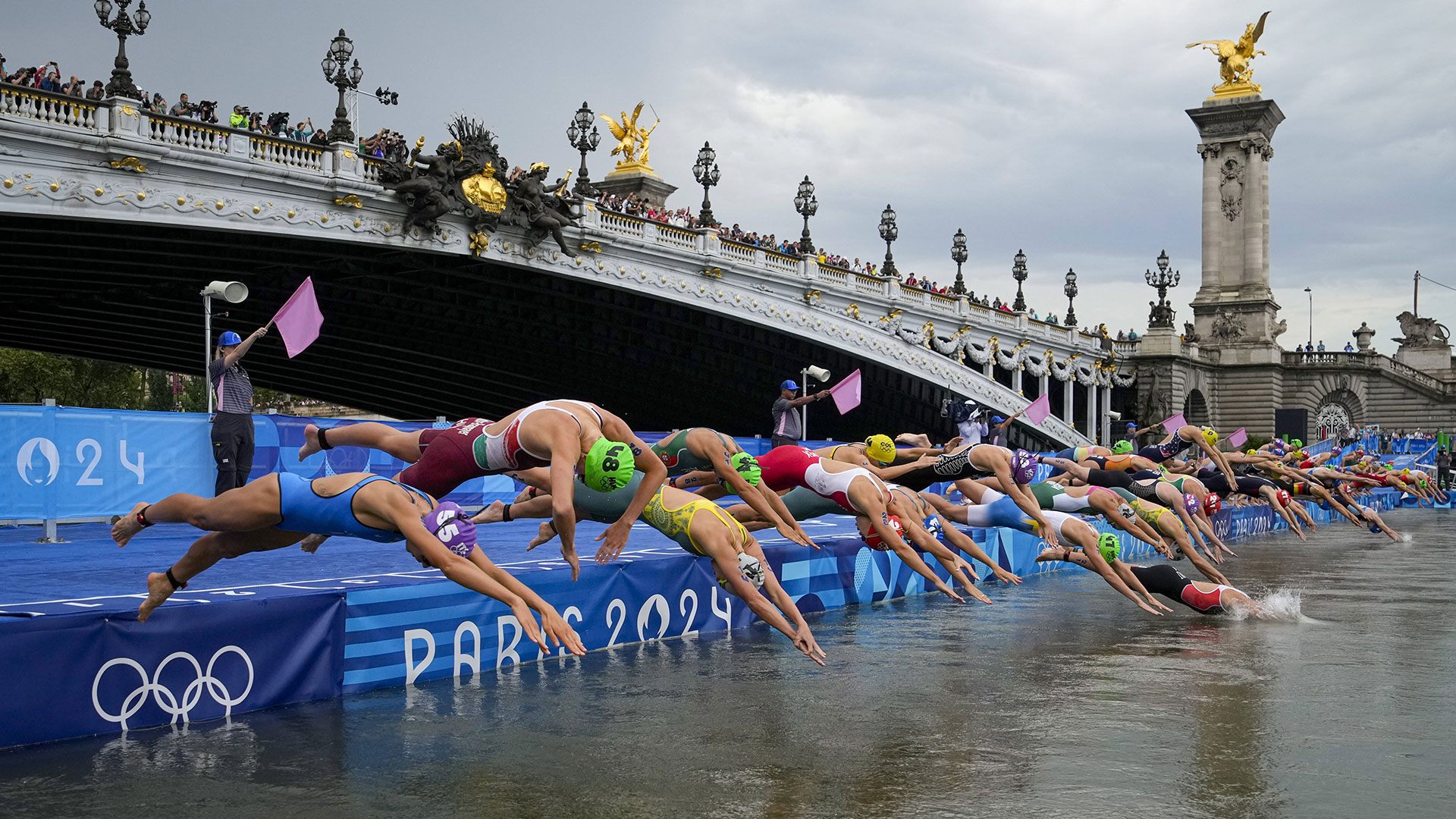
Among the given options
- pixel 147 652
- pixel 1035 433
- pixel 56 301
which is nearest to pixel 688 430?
pixel 147 652

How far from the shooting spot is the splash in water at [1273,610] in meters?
15.1

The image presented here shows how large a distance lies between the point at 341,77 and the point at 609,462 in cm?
3151

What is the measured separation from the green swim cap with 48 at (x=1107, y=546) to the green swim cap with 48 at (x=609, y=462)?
7485mm

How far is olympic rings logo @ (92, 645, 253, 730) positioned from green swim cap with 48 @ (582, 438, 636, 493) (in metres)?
2.79

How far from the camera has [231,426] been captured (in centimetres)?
1788

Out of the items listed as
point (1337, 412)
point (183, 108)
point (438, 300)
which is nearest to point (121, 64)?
point (183, 108)

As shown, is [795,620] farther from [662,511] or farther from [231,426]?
[231,426]

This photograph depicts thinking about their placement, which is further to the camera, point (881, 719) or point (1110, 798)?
point (881, 719)

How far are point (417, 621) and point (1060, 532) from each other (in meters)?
8.53

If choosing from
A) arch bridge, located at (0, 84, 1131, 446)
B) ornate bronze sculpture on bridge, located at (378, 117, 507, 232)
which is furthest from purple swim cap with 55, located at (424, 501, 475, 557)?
ornate bronze sculpture on bridge, located at (378, 117, 507, 232)

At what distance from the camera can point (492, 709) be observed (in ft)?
30.9

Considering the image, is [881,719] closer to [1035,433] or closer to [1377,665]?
[1377,665]

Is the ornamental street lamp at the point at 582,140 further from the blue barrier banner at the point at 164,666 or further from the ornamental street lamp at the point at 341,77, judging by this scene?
the blue barrier banner at the point at 164,666

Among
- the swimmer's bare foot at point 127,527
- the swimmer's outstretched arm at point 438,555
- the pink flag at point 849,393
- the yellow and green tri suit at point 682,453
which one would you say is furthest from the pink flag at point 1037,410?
the swimmer's bare foot at point 127,527
